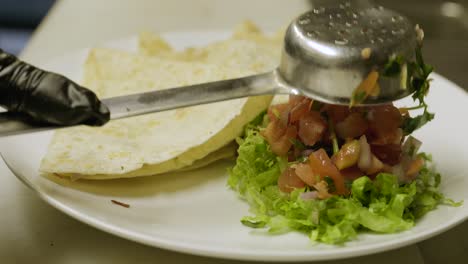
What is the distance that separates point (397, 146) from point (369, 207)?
0.53 ft

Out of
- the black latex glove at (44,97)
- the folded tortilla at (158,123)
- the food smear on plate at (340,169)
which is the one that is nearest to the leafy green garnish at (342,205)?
the food smear on plate at (340,169)

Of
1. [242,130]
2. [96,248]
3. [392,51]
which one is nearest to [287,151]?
[242,130]

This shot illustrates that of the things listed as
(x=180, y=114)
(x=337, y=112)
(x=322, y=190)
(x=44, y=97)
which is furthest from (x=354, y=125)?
(x=44, y=97)

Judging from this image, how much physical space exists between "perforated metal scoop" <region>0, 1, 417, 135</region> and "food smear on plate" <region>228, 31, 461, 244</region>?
2cm

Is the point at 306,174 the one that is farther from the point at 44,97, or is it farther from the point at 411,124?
the point at 44,97

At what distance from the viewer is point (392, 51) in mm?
1172

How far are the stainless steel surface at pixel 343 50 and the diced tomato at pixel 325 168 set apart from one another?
105mm

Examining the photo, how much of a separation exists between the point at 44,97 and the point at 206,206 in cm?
40

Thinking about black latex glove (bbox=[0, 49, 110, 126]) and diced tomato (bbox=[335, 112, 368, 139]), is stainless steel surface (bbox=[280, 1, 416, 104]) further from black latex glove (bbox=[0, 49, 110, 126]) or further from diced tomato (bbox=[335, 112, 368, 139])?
black latex glove (bbox=[0, 49, 110, 126])

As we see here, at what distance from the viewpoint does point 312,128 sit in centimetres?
127

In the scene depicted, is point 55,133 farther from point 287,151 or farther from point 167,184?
point 287,151

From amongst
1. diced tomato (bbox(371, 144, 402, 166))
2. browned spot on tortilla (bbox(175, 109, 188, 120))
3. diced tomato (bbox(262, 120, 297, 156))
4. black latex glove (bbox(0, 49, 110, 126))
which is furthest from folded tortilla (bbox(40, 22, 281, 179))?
diced tomato (bbox(371, 144, 402, 166))

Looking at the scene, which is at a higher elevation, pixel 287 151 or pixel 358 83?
pixel 358 83

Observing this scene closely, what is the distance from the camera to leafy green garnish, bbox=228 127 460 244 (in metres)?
1.11
